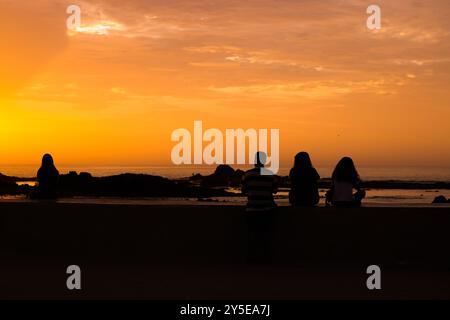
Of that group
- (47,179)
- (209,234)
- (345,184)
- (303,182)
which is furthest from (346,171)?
(47,179)

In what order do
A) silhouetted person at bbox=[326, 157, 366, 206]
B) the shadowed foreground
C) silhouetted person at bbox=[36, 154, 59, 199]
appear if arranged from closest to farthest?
the shadowed foreground, silhouetted person at bbox=[326, 157, 366, 206], silhouetted person at bbox=[36, 154, 59, 199]

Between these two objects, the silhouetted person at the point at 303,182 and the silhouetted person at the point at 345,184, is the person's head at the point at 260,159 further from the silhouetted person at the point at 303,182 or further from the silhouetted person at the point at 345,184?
the silhouetted person at the point at 345,184

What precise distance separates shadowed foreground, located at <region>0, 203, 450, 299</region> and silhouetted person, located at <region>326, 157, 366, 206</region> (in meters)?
0.19

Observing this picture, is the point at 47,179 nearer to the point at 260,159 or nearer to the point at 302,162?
the point at 260,159

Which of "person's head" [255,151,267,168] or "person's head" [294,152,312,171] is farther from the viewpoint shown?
"person's head" [294,152,312,171]

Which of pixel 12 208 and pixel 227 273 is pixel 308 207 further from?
pixel 12 208

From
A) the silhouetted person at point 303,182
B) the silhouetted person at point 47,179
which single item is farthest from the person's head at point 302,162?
the silhouetted person at point 47,179

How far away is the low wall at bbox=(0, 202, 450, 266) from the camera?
1135cm

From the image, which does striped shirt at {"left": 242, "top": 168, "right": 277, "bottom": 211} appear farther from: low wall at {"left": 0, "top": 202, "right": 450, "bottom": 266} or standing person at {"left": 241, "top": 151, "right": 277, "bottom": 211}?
low wall at {"left": 0, "top": 202, "right": 450, "bottom": 266}

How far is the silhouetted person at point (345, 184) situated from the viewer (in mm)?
11172

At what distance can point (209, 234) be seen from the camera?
11.6 meters

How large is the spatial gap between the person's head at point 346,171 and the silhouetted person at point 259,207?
113cm

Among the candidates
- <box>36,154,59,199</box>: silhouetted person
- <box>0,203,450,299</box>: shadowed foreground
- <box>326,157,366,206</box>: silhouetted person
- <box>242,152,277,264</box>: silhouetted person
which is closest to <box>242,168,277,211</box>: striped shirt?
<box>242,152,277,264</box>: silhouetted person

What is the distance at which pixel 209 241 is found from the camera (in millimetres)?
11570
